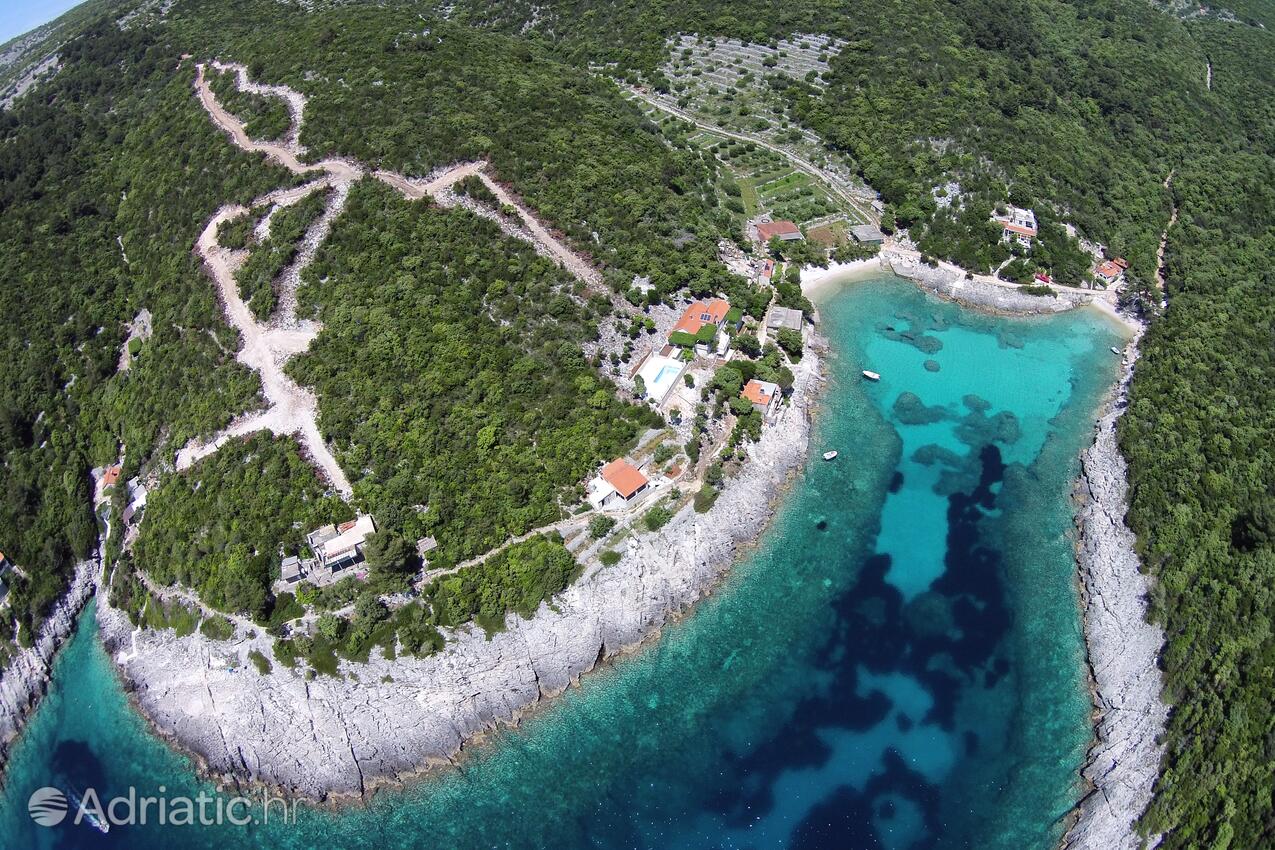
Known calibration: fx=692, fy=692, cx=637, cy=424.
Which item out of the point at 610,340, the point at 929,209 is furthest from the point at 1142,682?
the point at 929,209

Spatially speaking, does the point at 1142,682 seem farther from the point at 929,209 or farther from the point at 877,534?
the point at 929,209

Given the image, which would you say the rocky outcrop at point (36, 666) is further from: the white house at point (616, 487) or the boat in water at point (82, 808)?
the white house at point (616, 487)

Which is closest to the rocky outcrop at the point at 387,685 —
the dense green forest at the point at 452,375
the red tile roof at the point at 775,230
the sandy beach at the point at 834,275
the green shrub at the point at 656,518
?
the green shrub at the point at 656,518

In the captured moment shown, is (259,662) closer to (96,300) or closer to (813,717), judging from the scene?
(813,717)

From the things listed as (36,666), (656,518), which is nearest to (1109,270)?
(656,518)

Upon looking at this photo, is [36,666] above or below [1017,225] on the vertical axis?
above

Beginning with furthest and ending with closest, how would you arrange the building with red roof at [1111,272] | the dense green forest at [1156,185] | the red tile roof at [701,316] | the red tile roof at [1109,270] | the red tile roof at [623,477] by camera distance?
the red tile roof at [1109,270]
the building with red roof at [1111,272]
the red tile roof at [701,316]
the red tile roof at [623,477]
the dense green forest at [1156,185]
